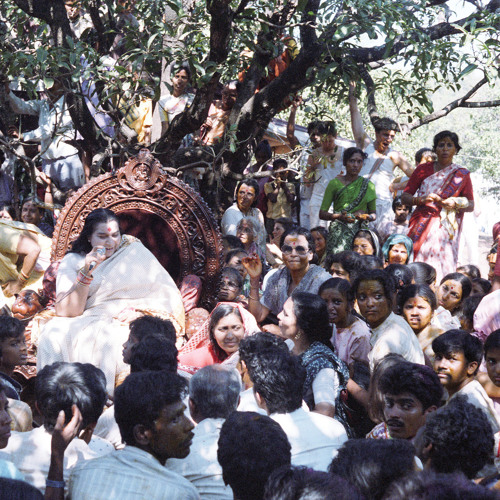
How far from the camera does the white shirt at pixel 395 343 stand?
476cm

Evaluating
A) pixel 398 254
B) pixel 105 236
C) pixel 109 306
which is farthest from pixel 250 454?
pixel 398 254

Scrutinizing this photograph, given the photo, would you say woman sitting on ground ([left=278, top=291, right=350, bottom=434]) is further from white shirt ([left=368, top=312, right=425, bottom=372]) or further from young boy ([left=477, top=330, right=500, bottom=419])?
young boy ([left=477, top=330, right=500, bottom=419])

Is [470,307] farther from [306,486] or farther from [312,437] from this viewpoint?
[306,486]

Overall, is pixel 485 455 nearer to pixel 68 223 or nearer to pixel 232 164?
pixel 68 223

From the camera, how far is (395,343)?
477 cm

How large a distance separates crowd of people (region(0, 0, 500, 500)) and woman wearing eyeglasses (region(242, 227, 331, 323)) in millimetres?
18

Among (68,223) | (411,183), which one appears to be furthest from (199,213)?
(411,183)

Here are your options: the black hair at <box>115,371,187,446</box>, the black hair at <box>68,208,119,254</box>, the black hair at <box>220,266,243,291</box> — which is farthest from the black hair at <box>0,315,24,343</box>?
the black hair at <box>220,266,243,291</box>

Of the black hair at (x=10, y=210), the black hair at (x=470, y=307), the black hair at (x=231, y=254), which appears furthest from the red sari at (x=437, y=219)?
the black hair at (x=10, y=210)

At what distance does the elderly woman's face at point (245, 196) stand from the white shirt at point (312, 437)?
4899 mm

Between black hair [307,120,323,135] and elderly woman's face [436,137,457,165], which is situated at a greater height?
black hair [307,120,323,135]

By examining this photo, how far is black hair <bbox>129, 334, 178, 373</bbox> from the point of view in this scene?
3996mm

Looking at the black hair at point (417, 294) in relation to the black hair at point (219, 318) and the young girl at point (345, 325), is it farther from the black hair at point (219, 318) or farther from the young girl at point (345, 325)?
the black hair at point (219, 318)

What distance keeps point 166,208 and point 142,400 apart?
3739mm
